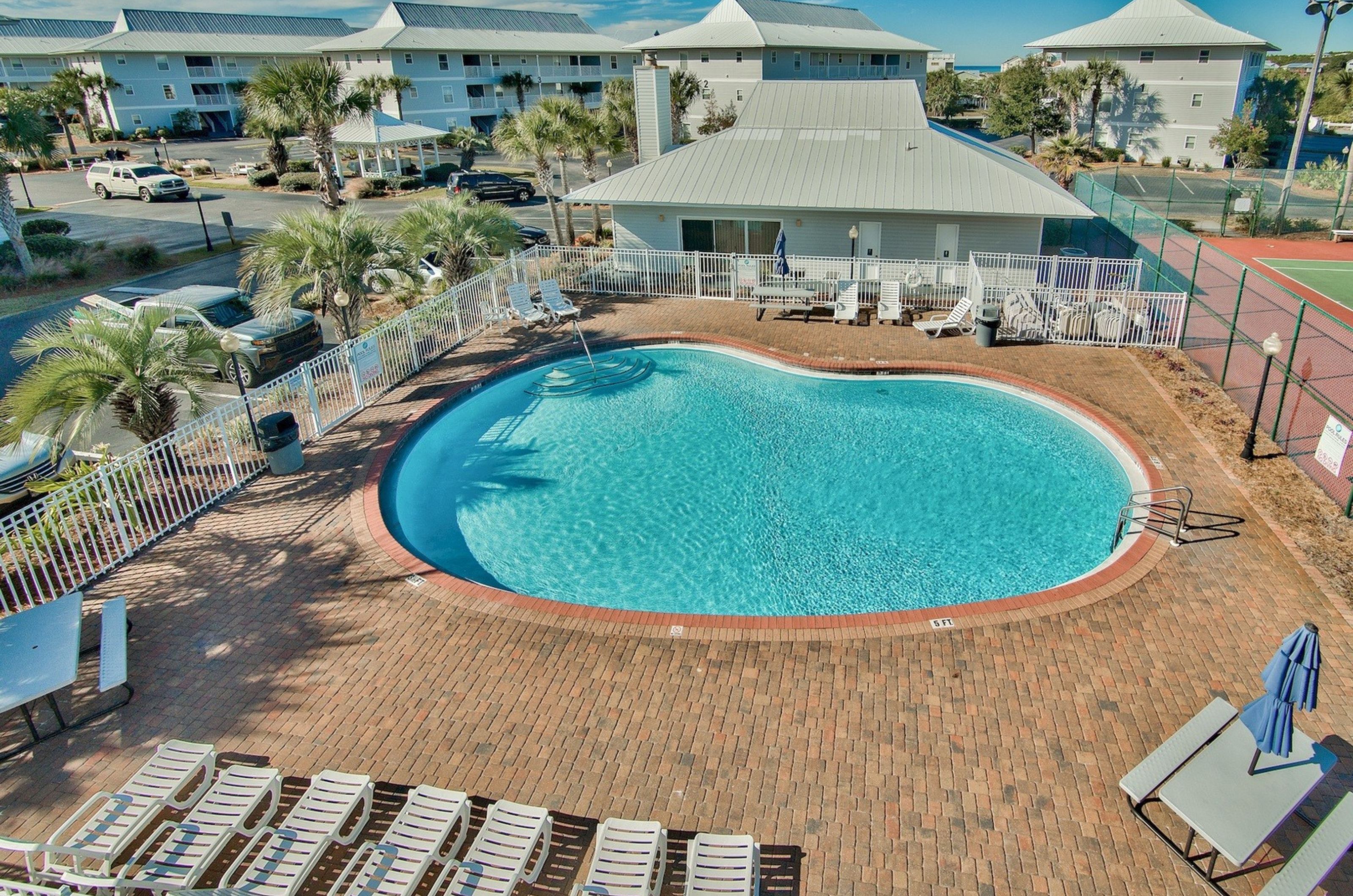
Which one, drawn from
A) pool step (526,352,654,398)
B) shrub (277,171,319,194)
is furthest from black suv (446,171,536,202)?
pool step (526,352,654,398)

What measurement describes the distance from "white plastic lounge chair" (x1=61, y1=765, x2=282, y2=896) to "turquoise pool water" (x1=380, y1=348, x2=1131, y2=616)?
4507 millimetres

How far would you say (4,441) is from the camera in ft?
34.2

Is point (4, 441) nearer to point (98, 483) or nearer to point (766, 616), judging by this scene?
point (98, 483)

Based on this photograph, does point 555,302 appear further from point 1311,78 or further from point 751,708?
point 1311,78

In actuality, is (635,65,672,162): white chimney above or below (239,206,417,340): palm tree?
above

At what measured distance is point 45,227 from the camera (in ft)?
102

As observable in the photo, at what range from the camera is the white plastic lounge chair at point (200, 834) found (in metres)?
5.87

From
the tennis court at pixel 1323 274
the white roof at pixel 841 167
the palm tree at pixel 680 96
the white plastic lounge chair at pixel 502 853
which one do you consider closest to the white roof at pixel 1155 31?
the palm tree at pixel 680 96

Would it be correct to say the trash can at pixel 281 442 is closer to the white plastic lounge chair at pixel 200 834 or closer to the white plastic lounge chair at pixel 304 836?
the white plastic lounge chair at pixel 200 834

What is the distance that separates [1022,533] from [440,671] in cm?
828

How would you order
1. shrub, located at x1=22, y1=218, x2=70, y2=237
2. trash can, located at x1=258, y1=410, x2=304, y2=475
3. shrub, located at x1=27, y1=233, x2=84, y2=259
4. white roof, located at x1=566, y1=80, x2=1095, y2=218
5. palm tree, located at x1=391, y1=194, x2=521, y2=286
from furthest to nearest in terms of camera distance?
1. shrub, located at x1=22, y1=218, x2=70, y2=237
2. shrub, located at x1=27, y1=233, x2=84, y2=259
3. white roof, located at x1=566, y1=80, x2=1095, y2=218
4. palm tree, located at x1=391, y1=194, x2=521, y2=286
5. trash can, located at x1=258, y1=410, x2=304, y2=475

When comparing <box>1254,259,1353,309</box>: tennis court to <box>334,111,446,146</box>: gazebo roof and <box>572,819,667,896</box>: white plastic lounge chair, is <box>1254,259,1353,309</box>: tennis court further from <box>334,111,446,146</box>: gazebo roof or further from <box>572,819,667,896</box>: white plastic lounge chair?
<box>334,111,446,146</box>: gazebo roof

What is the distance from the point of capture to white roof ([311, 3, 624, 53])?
2339 inches

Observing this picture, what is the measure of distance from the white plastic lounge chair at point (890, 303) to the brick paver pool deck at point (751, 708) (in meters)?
9.60
